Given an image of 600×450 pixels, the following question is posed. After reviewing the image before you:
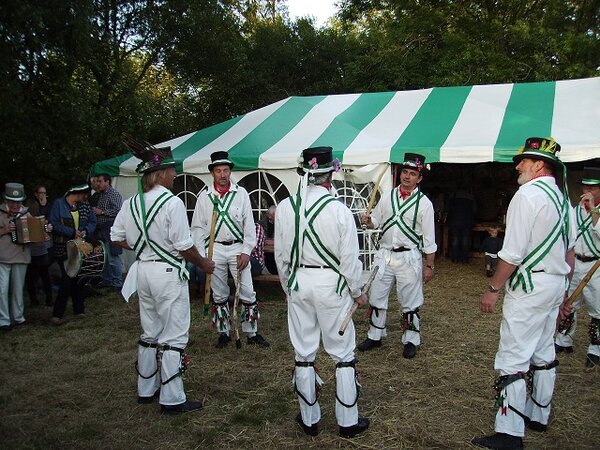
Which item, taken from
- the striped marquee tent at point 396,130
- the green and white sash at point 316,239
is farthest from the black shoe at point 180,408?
the striped marquee tent at point 396,130

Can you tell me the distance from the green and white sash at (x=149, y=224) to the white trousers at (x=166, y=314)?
4 cm

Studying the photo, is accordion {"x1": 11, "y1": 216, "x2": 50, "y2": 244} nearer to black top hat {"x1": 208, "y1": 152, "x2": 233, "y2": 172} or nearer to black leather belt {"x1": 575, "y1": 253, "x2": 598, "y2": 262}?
black top hat {"x1": 208, "y1": 152, "x2": 233, "y2": 172}

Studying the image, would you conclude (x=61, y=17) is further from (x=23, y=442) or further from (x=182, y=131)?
(x=182, y=131)

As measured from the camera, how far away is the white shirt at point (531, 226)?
9.49 feet

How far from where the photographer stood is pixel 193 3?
1112 cm

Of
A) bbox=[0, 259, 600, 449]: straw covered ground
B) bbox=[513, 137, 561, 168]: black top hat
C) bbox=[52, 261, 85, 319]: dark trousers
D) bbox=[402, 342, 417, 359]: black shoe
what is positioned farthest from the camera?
bbox=[52, 261, 85, 319]: dark trousers

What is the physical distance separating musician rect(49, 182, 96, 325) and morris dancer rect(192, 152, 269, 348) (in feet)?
6.40

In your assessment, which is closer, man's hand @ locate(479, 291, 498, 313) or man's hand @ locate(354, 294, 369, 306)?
man's hand @ locate(479, 291, 498, 313)

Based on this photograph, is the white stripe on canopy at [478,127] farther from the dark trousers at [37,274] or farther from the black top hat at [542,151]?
the dark trousers at [37,274]

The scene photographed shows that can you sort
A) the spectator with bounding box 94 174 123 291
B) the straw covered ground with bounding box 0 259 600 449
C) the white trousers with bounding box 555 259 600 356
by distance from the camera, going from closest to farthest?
the straw covered ground with bounding box 0 259 600 449 → the white trousers with bounding box 555 259 600 356 → the spectator with bounding box 94 174 123 291

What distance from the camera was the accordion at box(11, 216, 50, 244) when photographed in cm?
575

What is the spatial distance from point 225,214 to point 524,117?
207 inches

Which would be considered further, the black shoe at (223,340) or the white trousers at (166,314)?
the black shoe at (223,340)

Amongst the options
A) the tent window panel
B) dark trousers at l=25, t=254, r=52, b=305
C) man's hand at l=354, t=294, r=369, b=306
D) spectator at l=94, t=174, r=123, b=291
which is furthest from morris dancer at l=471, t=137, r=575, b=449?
spectator at l=94, t=174, r=123, b=291
